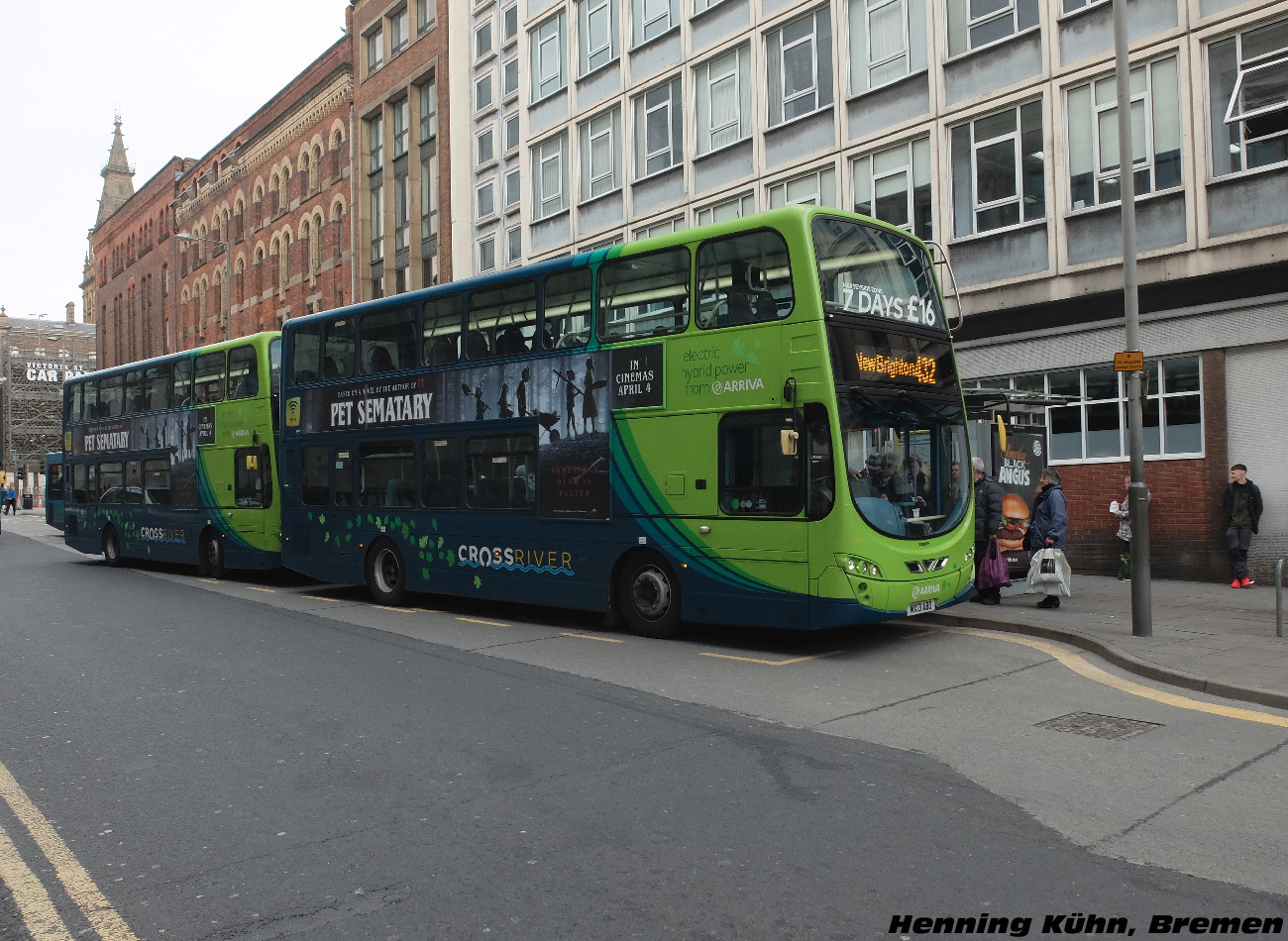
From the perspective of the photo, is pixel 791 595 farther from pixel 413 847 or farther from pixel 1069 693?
pixel 413 847

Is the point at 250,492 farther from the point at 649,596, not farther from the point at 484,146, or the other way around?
the point at 484,146

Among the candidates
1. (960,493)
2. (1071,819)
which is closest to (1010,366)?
(960,493)

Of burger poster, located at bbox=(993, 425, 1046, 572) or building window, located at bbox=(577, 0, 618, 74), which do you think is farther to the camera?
building window, located at bbox=(577, 0, 618, 74)

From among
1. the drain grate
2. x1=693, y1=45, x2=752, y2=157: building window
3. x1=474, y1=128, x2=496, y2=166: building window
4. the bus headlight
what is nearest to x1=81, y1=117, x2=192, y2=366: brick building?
x1=474, y1=128, x2=496, y2=166: building window

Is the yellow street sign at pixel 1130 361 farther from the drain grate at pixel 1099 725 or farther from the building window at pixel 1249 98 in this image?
the building window at pixel 1249 98

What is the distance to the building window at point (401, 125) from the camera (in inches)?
1453

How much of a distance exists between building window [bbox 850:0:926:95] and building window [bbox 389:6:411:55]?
21.7m

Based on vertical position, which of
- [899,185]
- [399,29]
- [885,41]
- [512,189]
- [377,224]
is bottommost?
[899,185]

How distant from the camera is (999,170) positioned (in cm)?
1839

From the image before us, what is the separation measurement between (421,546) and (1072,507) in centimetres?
1066

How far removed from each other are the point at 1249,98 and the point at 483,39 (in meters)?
24.7

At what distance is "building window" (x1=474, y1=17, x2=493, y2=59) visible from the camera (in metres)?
33.5

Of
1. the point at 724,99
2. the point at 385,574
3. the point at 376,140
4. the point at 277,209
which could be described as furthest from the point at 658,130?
the point at 277,209

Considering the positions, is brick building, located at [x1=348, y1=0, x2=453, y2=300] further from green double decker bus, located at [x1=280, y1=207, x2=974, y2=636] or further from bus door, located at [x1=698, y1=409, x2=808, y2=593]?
bus door, located at [x1=698, y1=409, x2=808, y2=593]
